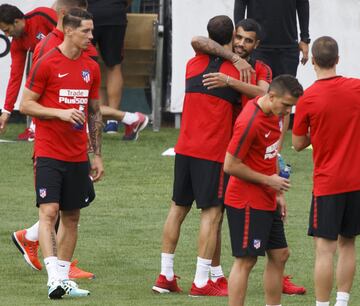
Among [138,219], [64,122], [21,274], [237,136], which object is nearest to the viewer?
[237,136]

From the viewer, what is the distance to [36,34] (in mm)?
14273

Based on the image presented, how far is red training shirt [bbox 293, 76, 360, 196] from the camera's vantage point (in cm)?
909

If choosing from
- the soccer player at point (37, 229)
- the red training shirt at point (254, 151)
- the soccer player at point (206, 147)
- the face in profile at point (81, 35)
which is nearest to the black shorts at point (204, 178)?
the soccer player at point (206, 147)

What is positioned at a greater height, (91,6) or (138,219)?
(91,6)

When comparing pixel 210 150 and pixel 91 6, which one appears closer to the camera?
pixel 210 150

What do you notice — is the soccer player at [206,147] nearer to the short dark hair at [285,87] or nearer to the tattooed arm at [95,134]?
the tattooed arm at [95,134]

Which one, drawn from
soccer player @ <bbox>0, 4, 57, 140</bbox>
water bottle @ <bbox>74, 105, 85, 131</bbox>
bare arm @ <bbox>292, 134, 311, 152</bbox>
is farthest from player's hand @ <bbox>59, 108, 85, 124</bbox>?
soccer player @ <bbox>0, 4, 57, 140</bbox>

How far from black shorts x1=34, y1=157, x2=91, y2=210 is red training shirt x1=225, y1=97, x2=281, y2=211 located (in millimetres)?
1602

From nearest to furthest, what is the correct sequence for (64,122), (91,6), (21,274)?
1. (64,122)
2. (21,274)
3. (91,6)

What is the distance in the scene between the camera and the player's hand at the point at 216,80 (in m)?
10.1

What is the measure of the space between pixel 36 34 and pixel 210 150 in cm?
449

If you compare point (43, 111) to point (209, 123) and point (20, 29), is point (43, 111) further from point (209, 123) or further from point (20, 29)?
point (20, 29)

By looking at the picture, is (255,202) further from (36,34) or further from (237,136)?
(36,34)

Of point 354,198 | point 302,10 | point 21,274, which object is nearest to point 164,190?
point 302,10
